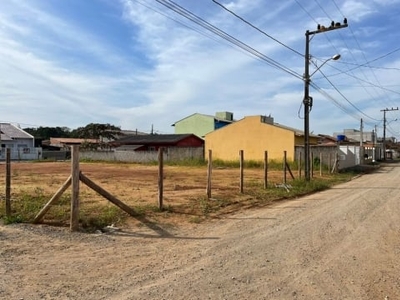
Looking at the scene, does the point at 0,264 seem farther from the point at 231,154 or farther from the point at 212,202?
the point at 231,154

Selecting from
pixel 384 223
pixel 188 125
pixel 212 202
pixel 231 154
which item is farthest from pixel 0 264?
pixel 188 125

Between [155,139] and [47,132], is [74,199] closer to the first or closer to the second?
[155,139]

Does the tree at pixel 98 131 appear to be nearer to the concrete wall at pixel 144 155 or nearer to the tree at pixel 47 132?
the concrete wall at pixel 144 155

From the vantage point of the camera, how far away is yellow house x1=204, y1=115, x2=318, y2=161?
40969 mm

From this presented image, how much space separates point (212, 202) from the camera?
42.7 ft

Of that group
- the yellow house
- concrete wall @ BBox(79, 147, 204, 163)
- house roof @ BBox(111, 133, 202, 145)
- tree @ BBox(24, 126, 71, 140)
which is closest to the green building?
house roof @ BBox(111, 133, 202, 145)

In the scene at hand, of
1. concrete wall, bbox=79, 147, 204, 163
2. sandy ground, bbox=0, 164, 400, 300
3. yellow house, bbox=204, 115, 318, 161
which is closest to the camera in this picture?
sandy ground, bbox=0, 164, 400, 300

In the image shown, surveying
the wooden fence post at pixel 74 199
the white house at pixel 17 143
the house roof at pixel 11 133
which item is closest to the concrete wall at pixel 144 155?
the white house at pixel 17 143

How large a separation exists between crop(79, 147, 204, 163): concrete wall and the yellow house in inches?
74.8

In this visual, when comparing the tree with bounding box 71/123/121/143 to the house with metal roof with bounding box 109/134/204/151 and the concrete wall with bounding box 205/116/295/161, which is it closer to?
the house with metal roof with bounding box 109/134/204/151

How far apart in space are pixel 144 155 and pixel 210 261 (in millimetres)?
44699

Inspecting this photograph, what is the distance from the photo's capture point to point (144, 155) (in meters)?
50.6

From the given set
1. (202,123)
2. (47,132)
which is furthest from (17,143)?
(47,132)

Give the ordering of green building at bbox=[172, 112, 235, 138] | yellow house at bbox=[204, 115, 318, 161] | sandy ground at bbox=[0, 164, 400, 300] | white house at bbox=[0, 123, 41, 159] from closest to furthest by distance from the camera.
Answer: sandy ground at bbox=[0, 164, 400, 300] < yellow house at bbox=[204, 115, 318, 161] < white house at bbox=[0, 123, 41, 159] < green building at bbox=[172, 112, 235, 138]
